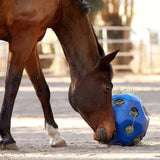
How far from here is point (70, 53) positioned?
5895 mm

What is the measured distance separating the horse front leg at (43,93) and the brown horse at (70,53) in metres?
0.07

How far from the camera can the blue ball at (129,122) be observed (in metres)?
5.74

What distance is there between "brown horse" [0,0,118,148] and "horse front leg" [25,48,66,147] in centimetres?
7

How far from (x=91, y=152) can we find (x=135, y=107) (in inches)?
32.2

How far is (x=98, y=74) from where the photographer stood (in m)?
5.85

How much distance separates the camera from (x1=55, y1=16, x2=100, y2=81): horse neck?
5859mm

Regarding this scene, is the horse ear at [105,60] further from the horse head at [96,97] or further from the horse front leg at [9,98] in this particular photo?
the horse front leg at [9,98]

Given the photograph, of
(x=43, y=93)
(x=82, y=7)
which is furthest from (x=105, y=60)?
(x=43, y=93)

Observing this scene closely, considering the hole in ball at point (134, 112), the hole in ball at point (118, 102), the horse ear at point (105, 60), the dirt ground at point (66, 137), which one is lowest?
the dirt ground at point (66, 137)

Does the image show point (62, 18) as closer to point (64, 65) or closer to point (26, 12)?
point (26, 12)

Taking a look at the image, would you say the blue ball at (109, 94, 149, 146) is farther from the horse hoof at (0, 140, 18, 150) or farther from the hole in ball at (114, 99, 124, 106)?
the horse hoof at (0, 140, 18, 150)

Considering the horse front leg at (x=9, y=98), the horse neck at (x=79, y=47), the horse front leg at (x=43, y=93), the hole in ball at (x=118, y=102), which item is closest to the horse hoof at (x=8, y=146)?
the horse front leg at (x=9, y=98)

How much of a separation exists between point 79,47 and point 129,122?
970mm

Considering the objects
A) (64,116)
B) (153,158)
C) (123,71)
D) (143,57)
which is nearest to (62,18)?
(153,158)
